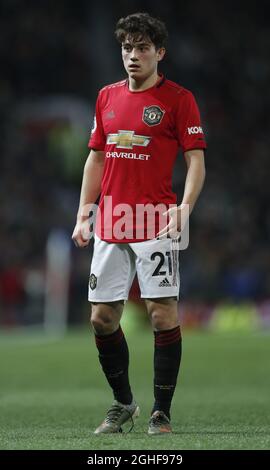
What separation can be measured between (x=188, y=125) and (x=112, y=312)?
107cm

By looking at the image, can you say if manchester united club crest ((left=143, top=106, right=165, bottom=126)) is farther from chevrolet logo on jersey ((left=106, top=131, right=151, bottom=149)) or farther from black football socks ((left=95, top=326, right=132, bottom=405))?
black football socks ((left=95, top=326, right=132, bottom=405))

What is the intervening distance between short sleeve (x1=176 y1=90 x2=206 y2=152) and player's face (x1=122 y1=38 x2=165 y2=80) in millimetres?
242

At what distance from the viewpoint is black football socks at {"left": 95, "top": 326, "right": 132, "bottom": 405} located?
6.45m

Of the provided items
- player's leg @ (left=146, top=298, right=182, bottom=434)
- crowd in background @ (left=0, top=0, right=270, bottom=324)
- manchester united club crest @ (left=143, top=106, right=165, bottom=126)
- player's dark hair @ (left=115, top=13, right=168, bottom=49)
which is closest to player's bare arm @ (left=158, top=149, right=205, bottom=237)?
manchester united club crest @ (left=143, top=106, right=165, bottom=126)

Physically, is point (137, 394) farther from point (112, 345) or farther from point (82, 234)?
point (82, 234)

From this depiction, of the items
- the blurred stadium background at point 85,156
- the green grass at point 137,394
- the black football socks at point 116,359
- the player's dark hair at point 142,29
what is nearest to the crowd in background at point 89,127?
the blurred stadium background at point 85,156

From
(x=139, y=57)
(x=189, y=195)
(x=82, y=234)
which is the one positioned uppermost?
(x=139, y=57)

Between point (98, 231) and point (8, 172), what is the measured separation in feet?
55.9

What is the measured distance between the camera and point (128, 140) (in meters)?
6.31

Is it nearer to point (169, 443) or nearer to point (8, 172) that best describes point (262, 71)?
point (8, 172)

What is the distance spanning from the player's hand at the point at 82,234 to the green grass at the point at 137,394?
101cm

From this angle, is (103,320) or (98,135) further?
(98,135)

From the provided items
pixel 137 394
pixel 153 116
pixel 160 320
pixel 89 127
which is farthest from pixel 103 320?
pixel 89 127

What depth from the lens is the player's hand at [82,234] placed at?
6.47m
